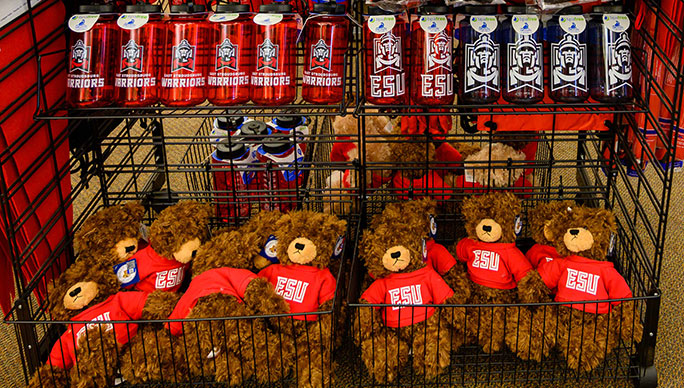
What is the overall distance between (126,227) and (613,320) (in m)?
1.33

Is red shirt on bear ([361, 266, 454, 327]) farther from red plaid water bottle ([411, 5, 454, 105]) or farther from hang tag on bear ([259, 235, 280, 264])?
red plaid water bottle ([411, 5, 454, 105])

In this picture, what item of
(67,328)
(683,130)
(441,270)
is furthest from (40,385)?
(683,130)

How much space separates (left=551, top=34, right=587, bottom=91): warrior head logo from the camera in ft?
5.42

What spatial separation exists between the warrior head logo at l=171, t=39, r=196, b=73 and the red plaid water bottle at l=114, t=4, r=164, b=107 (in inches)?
2.2

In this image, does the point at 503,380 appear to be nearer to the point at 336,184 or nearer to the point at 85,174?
the point at 336,184

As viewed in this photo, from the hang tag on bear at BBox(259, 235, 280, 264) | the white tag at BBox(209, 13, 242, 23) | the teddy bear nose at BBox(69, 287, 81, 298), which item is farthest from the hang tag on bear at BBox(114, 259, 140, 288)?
the white tag at BBox(209, 13, 242, 23)

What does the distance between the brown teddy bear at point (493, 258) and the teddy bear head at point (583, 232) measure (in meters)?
0.11

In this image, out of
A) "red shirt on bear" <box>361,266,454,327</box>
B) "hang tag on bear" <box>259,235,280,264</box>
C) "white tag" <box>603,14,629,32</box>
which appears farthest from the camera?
"hang tag on bear" <box>259,235,280,264</box>

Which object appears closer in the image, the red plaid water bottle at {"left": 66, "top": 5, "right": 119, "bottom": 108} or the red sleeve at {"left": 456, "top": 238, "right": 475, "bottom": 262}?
the red plaid water bottle at {"left": 66, "top": 5, "right": 119, "bottom": 108}

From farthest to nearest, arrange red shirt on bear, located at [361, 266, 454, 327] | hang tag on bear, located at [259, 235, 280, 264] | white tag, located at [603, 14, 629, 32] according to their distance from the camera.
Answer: hang tag on bear, located at [259, 235, 280, 264]
red shirt on bear, located at [361, 266, 454, 327]
white tag, located at [603, 14, 629, 32]

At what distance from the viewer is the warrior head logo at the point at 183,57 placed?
1697 mm

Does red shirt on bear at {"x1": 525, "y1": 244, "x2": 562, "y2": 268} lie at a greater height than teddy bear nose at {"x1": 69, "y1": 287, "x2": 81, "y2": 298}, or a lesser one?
lesser

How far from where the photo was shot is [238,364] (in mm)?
1702

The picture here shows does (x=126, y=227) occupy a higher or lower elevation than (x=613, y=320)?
higher
